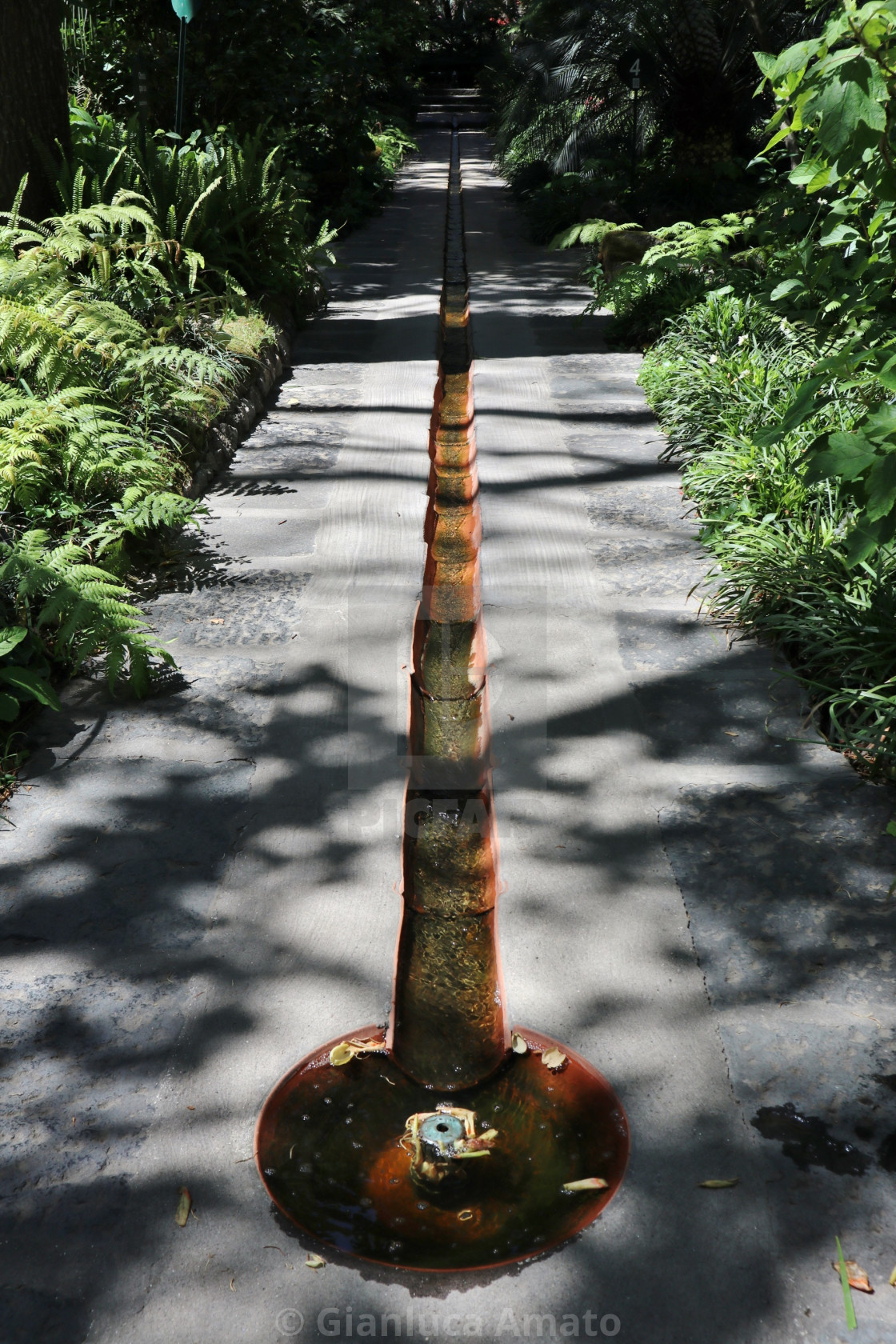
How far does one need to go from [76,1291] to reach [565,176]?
12.7 m

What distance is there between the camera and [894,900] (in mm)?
2385

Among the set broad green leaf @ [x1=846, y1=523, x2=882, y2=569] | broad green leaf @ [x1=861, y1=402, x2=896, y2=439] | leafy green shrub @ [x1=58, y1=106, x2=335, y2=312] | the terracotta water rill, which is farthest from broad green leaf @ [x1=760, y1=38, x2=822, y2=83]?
leafy green shrub @ [x1=58, y1=106, x2=335, y2=312]

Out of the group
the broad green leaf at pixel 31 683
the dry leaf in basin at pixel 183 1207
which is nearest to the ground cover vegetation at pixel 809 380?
the dry leaf in basin at pixel 183 1207

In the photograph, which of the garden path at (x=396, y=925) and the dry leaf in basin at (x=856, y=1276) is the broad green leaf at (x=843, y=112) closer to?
the garden path at (x=396, y=925)

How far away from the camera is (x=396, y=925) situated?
237 cm

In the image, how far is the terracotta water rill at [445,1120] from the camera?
1733mm

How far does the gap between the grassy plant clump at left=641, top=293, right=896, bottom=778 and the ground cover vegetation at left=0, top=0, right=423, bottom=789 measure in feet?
6.65

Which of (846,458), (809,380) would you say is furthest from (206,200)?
(846,458)

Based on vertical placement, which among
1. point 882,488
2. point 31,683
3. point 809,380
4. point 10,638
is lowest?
point 31,683

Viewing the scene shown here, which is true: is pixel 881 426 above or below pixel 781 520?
above

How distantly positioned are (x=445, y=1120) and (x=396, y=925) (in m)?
0.55

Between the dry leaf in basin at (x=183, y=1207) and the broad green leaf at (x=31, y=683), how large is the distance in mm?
1477

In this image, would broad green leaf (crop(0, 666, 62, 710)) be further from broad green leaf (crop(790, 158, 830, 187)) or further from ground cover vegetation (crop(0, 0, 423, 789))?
broad green leaf (crop(790, 158, 830, 187))

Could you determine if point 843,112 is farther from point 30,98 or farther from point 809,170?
point 30,98
